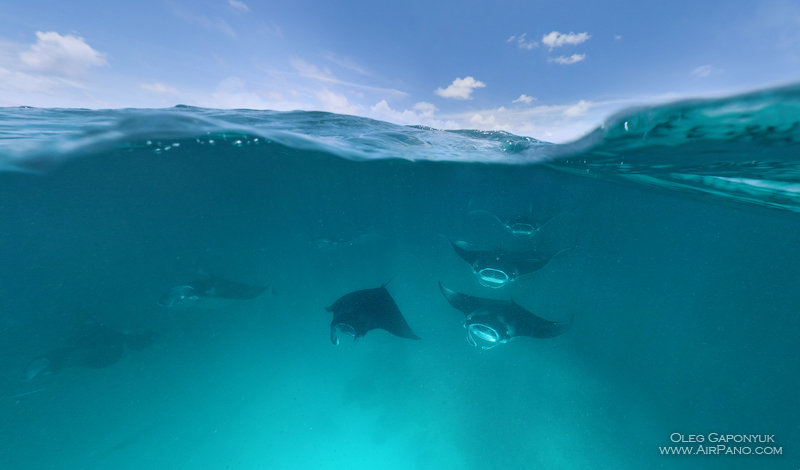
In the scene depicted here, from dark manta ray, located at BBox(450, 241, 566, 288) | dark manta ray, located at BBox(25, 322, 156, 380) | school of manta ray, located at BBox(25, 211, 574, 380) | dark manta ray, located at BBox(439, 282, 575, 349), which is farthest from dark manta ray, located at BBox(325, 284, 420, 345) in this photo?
dark manta ray, located at BBox(25, 322, 156, 380)

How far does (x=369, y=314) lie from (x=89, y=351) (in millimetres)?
11455

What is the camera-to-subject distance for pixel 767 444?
10.5m

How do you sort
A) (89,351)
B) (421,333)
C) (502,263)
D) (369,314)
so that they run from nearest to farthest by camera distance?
(369,314) → (502,263) → (89,351) → (421,333)

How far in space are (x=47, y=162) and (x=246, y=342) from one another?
17.5 metres

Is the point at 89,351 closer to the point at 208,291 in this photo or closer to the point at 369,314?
the point at 208,291

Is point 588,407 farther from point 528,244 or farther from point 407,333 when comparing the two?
point 528,244

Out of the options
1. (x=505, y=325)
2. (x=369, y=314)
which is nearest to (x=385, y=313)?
(x=369, y=314)

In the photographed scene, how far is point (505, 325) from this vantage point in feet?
20.2

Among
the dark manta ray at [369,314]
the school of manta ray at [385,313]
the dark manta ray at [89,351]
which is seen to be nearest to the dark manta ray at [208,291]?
the school of manta ray at [385,313]

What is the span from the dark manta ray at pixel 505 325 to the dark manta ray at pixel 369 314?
1419mm

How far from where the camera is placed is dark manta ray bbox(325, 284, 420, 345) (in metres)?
6.23

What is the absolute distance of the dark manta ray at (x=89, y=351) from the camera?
929cm

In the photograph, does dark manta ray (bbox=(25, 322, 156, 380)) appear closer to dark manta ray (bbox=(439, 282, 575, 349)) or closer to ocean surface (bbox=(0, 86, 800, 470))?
ocean surface (bbox=(0, 86, 800, 470))

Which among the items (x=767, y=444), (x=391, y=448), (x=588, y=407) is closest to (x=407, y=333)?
(x=391, y=448)
